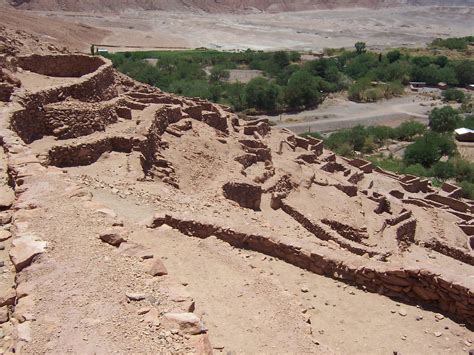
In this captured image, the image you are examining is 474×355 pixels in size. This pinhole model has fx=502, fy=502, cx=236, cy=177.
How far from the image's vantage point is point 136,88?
75.7ft

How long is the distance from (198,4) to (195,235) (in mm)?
130500

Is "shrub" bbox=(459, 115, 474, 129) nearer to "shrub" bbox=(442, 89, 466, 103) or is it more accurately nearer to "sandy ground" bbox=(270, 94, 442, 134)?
"sandy ground" bbox=(270, 94, 442, 134)

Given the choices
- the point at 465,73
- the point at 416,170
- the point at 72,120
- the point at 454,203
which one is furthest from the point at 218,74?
the point at 72,120

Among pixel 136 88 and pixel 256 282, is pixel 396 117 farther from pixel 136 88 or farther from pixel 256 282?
pixel 256 282

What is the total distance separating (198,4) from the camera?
5162 inches

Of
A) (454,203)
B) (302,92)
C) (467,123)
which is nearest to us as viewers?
(454,203)

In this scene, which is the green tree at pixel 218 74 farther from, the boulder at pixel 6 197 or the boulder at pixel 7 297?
the boulder at pixel 7 297

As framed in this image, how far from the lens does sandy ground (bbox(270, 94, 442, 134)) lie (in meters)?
49.5

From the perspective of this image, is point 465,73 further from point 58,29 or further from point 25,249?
point 25,249

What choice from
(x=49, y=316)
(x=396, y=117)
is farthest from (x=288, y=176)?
(x=396, y=117)

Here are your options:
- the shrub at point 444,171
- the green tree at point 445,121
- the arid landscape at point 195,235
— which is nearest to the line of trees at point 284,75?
the green tree at point 445,121

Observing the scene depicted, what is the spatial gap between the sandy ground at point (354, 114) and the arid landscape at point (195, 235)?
22.6 metres

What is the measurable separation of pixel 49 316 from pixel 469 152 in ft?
138

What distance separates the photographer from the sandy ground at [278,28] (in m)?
93.5
